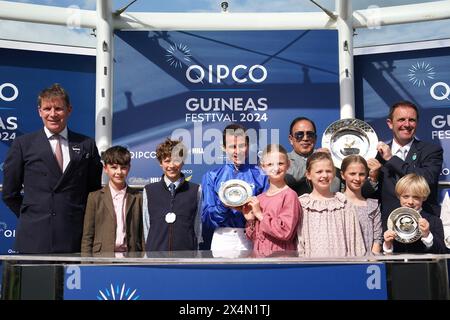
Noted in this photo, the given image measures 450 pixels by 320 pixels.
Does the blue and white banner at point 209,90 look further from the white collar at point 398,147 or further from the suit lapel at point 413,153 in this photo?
the suit lapel at point 413,153

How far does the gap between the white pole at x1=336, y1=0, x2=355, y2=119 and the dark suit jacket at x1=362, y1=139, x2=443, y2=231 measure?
1.50 m

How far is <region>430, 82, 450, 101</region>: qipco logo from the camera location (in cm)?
618

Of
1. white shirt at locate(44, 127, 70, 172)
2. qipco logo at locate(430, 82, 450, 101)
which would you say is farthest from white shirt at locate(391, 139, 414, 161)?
white shirt at locate(44, 127, 70, 172)

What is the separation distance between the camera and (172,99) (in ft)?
20.6

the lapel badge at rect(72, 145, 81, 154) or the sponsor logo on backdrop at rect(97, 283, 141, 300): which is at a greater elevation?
the lapel badge at rect(72, 145, 81, 154)

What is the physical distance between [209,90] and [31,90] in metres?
1.90

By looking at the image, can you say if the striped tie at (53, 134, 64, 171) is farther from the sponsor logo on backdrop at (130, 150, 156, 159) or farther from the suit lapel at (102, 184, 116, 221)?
the sponsor logo on backdrop at (130, 150, 156, 159)

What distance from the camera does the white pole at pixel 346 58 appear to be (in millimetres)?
6082

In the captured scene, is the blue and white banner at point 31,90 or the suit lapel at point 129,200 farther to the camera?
the blue and white banner at point 31,90

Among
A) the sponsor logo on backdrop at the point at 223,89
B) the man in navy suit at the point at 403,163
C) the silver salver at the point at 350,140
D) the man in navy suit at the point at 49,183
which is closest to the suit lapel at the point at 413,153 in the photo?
the man in navy suit at the point at 403,163

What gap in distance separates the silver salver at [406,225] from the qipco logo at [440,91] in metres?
2.78

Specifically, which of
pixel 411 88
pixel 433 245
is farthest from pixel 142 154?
pixel 433 245
